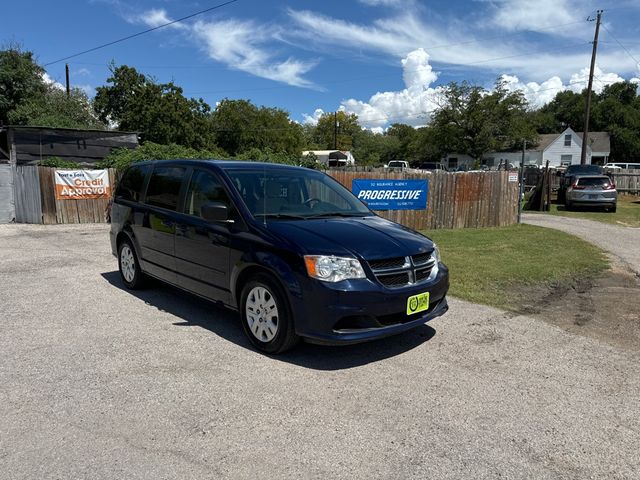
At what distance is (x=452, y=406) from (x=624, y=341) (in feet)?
8.43

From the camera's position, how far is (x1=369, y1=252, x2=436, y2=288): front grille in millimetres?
4004

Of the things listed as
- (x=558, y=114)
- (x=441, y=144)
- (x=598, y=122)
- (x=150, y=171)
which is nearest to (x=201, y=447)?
(x=150, y=171)

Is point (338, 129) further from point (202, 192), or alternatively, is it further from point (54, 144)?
point (202, 192)

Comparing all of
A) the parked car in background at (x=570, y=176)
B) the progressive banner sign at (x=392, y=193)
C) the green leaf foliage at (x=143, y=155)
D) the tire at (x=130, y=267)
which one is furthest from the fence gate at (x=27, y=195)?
the parked car in background at (x=570, y=176)

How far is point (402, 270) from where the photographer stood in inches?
163

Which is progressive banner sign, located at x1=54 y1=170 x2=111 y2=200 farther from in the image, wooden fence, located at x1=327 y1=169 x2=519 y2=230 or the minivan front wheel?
the minivan front wheel

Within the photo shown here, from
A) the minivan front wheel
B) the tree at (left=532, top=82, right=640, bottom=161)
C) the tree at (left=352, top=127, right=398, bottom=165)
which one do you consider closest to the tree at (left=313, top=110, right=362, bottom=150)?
the tree at (left=352, top=127, right=398, bottom=165)

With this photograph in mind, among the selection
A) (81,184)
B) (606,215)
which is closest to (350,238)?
(81,184)

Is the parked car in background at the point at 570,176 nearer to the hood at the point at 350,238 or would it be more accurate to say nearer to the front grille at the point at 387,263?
the hood at the point at 350,238

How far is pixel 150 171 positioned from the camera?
6.21 m

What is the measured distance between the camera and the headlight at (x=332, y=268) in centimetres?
386

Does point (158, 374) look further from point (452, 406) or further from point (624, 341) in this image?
point (624, 341)

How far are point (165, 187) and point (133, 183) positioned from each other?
1.03 m

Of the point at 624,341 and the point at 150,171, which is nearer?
the point at 624,341
